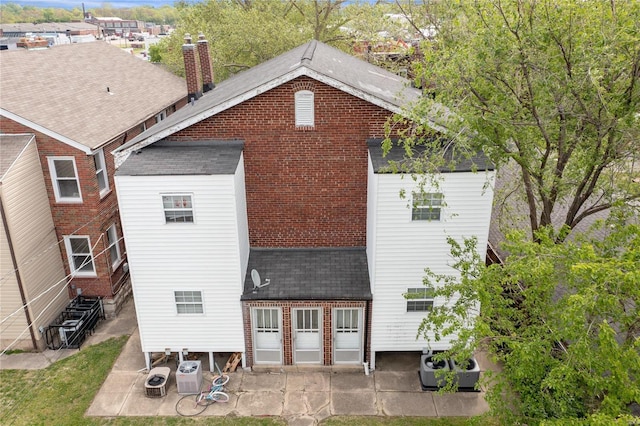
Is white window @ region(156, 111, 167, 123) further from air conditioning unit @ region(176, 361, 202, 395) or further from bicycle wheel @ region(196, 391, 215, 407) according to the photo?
bicycle wheel @ region(196, 391, 215, 407)

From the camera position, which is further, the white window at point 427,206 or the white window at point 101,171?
the white window at point 101,171

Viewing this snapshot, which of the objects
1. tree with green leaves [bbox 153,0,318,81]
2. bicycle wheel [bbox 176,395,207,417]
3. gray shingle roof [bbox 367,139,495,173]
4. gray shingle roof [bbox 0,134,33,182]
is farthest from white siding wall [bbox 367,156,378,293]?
tree with green leaves [bbox 153,0,318,81]

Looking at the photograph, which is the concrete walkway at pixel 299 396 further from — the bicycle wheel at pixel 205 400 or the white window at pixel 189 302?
the white window at pixel 189 302

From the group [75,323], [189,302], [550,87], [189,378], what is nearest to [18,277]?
[75,323]

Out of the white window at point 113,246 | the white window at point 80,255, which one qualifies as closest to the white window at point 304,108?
the white window at point 113,246

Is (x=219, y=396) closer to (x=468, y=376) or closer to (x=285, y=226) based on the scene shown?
(x=285, y=226)

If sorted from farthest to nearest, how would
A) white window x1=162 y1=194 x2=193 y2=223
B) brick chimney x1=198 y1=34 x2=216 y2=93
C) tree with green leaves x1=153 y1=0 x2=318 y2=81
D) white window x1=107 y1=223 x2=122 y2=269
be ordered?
tree with green leaves x1=153 y1=0 x2=318 y2=81 → brick chimney x1=198 y1=34 x2=216 y2=93 → white window x1=107 y1=223 x2=122 y2=269 → white window x1=162 y1=194 x2=193 y2=223
